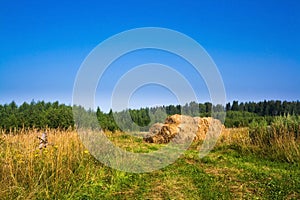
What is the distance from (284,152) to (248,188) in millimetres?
3547

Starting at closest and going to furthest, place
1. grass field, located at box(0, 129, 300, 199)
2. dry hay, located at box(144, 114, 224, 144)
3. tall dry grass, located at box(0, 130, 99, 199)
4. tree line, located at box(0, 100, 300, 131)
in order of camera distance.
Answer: tall dry grass, located at box(0, 130, 99, 199), grass field, located at box(0, 129, 300, 199), tree line, located at box(0, 100, 300, 131), dry hay, located at box(144, 114, 224, 144)

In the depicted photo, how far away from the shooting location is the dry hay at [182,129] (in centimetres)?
1391

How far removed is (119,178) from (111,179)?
0.27 metres

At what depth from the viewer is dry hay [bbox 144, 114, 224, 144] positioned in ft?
45.6

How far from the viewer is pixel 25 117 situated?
17188mm

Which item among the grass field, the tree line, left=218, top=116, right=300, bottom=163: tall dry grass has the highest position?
the tree line

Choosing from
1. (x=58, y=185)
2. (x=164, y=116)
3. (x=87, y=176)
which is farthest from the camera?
(x=164, y=116)

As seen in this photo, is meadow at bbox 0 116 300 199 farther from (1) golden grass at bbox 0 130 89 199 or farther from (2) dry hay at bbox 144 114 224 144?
(2) dry hay at bbox 144 114 224 144

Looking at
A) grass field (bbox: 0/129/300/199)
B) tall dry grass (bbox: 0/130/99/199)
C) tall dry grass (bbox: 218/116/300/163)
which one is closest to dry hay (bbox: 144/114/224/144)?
tall dry grass (bbox: 218/116/300/163)

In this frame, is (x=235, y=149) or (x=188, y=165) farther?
(x=235, y=149)

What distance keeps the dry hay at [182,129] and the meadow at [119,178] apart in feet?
17.5

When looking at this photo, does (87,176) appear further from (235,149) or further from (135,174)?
(235,149)

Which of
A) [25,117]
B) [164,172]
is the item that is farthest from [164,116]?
[164,172]

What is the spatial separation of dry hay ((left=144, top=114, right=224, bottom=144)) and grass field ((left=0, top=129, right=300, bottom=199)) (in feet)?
19.7
